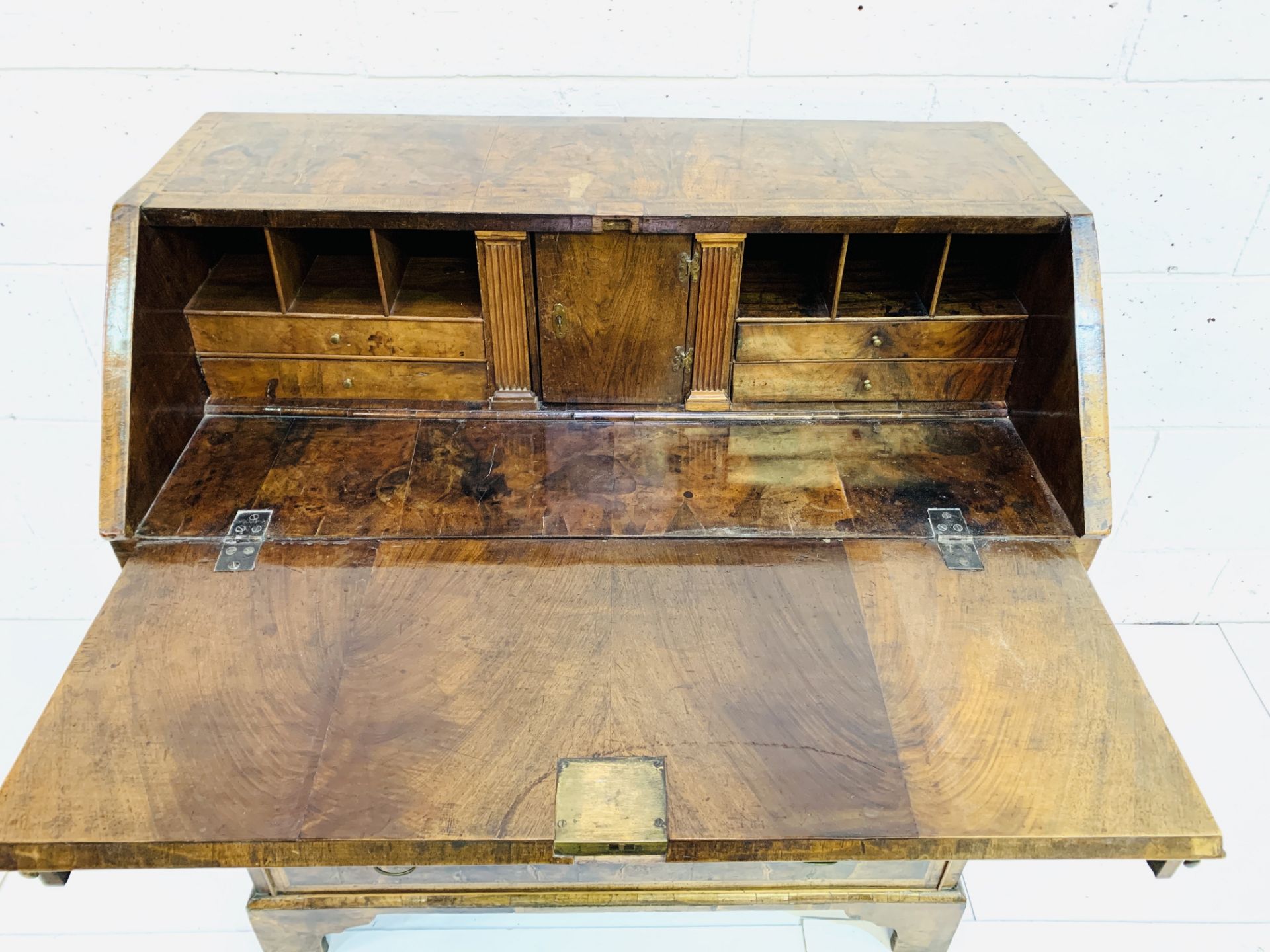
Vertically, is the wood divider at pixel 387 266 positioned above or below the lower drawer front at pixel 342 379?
above

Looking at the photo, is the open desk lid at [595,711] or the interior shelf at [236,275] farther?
the interior shelf at [236,275]

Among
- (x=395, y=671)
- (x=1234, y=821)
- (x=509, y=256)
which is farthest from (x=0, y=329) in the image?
(x=1234, y=821)

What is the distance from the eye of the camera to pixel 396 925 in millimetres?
1816

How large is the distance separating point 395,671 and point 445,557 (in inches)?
8.1

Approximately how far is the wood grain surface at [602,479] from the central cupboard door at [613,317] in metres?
0.07

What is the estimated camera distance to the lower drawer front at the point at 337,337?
153 cm

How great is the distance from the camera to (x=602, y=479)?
4.89 feet

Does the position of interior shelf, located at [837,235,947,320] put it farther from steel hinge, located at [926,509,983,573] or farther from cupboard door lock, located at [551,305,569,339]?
cupboard door lock, located at [551,305,569,339]

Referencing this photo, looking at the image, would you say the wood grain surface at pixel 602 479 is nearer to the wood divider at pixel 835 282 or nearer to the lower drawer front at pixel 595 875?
the wood divider at pixel 835 282

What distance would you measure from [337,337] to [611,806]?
34.8 inches

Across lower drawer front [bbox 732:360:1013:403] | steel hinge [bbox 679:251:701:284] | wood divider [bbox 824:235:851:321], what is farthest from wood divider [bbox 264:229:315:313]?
wood divider [bbox 824:235:851:321]

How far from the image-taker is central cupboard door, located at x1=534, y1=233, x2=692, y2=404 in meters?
1.46

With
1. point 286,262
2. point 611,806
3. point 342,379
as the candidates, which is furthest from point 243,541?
point 611,806

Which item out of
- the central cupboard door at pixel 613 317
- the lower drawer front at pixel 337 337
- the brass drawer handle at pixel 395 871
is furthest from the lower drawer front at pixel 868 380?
the brass drawer handle at pixel 395 871
